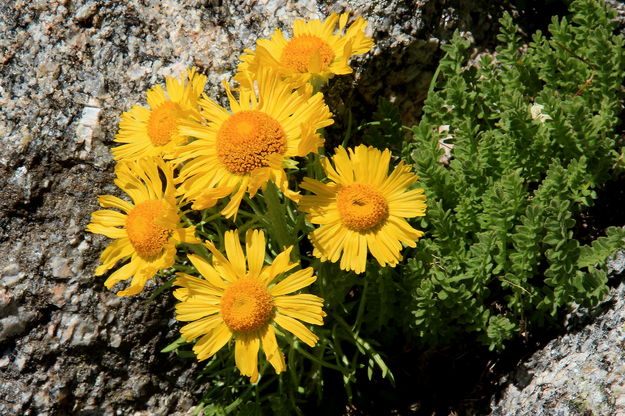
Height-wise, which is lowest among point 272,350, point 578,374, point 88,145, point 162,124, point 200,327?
point 578,374

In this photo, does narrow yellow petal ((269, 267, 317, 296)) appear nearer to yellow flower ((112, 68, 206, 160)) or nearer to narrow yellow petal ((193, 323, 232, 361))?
narrow yellow petal ((193, 323, 232, 361))

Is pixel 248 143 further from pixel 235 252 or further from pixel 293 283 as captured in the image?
pixel 293 283

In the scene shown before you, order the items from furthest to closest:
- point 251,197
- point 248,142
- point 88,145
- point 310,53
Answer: point 88,145, point 310,53, point 251,197, point 248,142

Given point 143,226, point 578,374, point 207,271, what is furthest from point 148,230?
point 578,374

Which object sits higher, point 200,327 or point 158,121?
point 158,121

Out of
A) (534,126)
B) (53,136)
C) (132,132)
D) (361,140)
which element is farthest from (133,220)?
(534,126)

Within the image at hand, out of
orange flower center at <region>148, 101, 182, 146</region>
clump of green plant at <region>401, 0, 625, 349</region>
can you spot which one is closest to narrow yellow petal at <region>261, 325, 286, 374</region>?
clump of green plant at <region>401, 0, 625, 349</region>

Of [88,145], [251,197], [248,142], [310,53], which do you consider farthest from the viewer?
[88,145]

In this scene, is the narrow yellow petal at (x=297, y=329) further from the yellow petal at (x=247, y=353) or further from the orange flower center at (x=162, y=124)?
the orange flower center at (x=162, y=124)
